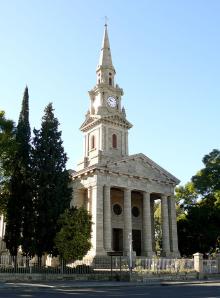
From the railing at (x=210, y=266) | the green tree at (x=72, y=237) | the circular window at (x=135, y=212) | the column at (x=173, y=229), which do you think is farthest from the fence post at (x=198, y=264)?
the circular window at (x=135, y=212)

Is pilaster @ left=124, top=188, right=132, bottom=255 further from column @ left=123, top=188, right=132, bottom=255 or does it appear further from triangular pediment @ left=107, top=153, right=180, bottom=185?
triangular pediment @ left=107, top=153, right=180, bottom=185

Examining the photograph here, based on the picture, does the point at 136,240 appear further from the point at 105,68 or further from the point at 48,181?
the point at 105,68

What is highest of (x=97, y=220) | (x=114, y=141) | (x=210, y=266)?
(x=114, y=141)

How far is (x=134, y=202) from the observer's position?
48.0m

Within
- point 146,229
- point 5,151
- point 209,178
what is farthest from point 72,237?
point 209,178

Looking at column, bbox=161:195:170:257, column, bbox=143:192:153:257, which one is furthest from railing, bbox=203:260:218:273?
column, bbox=161:195:170:257

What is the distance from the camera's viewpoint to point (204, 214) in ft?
152

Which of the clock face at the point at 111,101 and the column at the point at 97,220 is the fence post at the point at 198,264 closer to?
the column at the point at 97,220

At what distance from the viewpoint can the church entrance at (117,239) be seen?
146 ft

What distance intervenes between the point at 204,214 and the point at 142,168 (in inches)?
381

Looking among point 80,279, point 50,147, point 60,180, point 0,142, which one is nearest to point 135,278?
point 80,279

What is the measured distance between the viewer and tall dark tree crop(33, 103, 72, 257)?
3147cm

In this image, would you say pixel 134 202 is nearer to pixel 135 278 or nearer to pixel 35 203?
pixel 35 203

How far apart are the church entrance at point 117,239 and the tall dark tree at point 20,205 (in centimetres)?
1451
